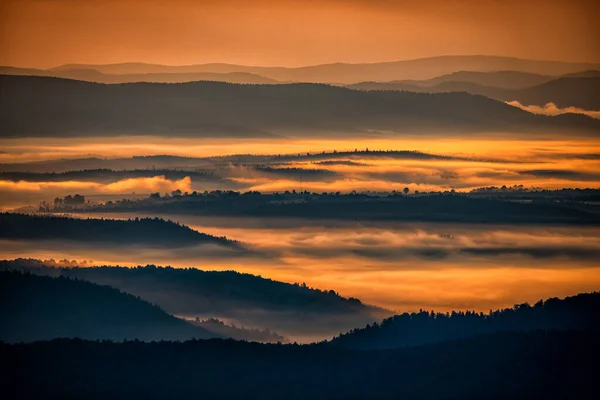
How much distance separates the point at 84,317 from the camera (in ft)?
197

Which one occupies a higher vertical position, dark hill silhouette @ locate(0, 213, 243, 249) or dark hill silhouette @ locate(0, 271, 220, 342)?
dark hill silhouette @ locate(0, 213, 243, 249)

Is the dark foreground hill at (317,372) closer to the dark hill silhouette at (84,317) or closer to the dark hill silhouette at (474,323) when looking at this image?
the dark hill silhouette at (474,323)

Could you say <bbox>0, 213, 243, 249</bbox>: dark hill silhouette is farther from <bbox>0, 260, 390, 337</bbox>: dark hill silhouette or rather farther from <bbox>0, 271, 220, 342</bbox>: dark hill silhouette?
<bbox>0, 271, 220, 342</bbox>: dark hill silhouette

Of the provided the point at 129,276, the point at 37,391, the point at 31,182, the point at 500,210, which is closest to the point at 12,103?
the point at 31,182

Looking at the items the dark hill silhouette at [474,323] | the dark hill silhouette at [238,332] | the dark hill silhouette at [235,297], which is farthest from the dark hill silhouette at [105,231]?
the dark hill silhouette at [474,323]

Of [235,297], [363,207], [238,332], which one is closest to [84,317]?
[238,332]

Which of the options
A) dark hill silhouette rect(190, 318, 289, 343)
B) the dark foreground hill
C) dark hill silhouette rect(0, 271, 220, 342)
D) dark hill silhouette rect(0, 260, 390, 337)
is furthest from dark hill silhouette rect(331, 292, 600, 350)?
dark hill silhouette rect(0, 271, 220, 342)

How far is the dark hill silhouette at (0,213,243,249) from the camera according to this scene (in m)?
85.5

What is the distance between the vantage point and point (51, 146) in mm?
132000

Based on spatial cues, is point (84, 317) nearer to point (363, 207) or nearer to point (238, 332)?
point (238, 332)

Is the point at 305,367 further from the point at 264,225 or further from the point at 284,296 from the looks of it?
the point at 264,225

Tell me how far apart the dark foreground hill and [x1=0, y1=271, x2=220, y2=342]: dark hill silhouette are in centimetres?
306

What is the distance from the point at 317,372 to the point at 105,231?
123ft

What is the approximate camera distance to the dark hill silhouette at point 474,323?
5650cm
